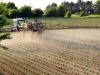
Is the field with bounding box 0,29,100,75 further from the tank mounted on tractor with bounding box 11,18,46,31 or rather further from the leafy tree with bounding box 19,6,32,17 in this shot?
the leafy tree with bounding box 19,6,32,17

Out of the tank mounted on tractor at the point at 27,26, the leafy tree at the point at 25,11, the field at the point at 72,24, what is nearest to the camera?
the tank mounted on tractor at the point at 27,26

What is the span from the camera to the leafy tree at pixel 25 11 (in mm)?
49294

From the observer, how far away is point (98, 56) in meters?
14.2

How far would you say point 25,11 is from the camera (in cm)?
4969

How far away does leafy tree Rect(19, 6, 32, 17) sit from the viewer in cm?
4929

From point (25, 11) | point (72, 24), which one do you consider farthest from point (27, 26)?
point (25, 11)

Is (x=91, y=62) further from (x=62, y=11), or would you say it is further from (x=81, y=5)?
(x=81, y=5)

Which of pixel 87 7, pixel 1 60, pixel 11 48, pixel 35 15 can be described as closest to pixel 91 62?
pixel 1 60

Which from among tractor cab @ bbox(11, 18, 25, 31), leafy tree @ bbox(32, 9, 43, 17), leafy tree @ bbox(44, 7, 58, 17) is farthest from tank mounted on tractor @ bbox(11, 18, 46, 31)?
leafy tree @ bbox(44, 7, 58, 17)

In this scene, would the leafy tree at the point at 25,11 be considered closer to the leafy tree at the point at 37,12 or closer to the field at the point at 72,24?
the leafy tree at the point at 37,12

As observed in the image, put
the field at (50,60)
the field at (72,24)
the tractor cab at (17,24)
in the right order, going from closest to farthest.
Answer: the field at (50,60) → the tractor cab at (17,24) → the field at (72,24)

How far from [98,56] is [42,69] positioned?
3.83m

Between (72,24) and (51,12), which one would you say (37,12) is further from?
(72,24)

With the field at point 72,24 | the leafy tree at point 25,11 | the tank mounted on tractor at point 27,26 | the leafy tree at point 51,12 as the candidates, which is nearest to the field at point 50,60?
the tank mounted on tractor at point 27,26
